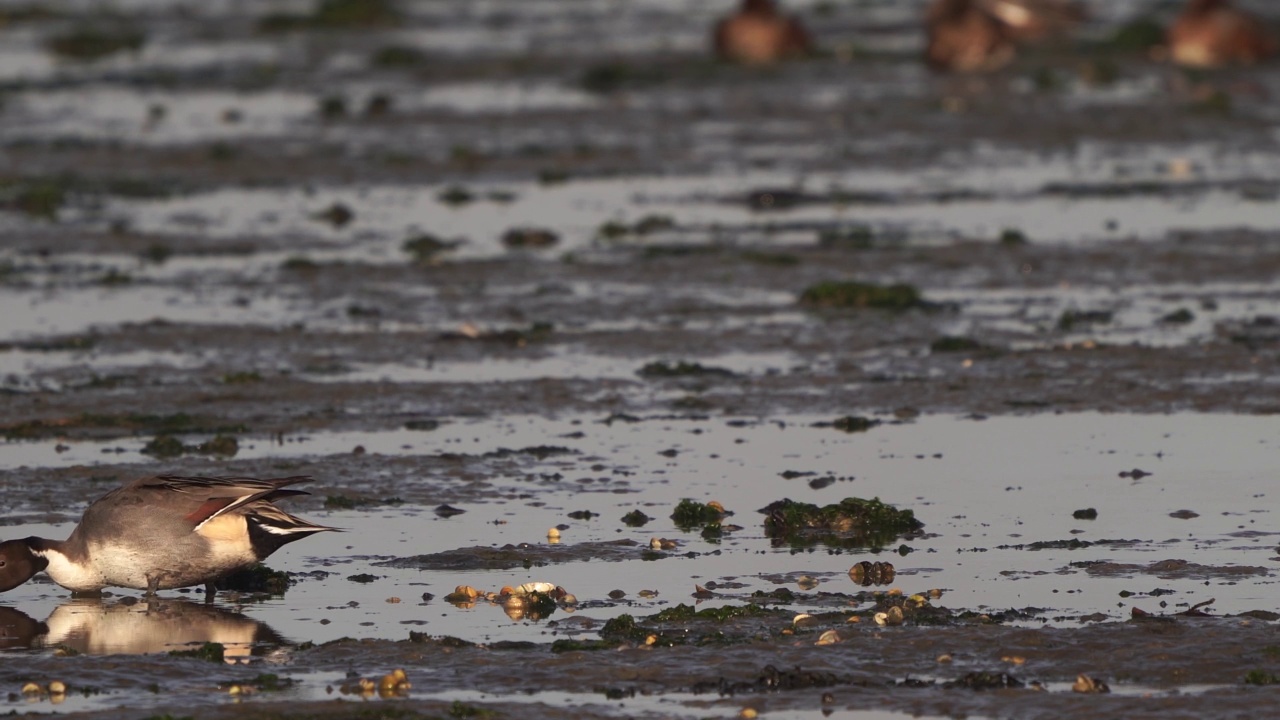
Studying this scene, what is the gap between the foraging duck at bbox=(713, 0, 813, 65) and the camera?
33594 mm

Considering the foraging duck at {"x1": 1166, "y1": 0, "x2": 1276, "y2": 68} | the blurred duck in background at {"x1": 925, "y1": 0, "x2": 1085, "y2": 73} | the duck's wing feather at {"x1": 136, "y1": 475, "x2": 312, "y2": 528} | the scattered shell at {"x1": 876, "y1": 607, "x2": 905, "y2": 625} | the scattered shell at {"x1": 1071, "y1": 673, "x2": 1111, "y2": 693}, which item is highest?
the blurred duck in background at {"x1": 925, "y1": 0, "x2": 1085, "y2": 73}

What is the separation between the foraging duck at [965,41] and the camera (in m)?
32.4

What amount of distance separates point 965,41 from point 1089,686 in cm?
2548

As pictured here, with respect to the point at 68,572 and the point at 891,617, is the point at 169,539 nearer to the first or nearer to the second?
the point at 68,572

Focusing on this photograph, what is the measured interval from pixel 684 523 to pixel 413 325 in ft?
19.8

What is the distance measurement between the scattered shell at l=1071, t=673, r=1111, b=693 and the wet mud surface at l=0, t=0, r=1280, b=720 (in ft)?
0.34

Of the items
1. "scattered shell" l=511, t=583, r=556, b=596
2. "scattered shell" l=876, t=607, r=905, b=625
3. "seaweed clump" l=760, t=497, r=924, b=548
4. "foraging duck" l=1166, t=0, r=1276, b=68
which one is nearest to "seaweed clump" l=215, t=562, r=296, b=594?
"scattered shell" l=511, t=583, r=556, b=596

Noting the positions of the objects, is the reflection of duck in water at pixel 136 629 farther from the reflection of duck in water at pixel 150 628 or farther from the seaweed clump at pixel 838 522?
the seaweed clump at pixel 838 522

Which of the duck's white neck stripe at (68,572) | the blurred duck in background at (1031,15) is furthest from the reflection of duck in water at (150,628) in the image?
the blurred duck in background at (1031,15)

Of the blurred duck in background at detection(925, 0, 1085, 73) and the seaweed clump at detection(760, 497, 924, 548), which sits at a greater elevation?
the blurred duck in background at detection(925, 0, 1085, 73)

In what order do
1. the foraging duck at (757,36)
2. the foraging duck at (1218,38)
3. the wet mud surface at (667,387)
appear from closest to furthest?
the wet mud surface at (667,387) → the foraging duck at (1218,38) → the foraging duck at (757,36)

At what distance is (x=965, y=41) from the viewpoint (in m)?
32.4

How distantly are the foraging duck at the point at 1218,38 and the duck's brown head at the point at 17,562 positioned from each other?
2474cm

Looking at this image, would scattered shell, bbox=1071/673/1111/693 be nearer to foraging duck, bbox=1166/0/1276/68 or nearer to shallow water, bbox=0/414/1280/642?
shallow water, bbox=0/414/1280/642
